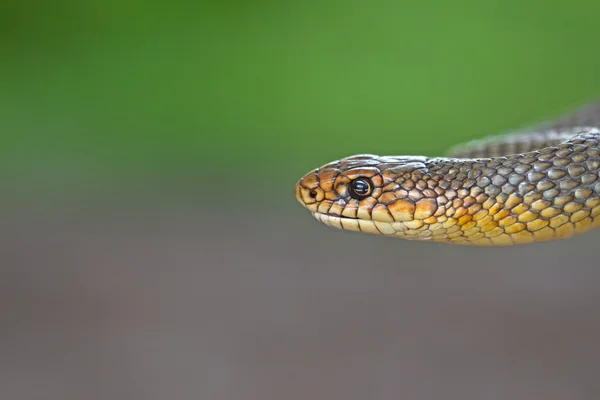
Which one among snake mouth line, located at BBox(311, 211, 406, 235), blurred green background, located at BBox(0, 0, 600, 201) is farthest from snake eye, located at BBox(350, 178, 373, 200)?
blurred green background, located at BBox(0, 0, 600, 201)

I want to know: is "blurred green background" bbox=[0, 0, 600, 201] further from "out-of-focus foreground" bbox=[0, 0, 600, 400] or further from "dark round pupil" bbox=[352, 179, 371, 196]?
"dark round pupil" bbox=[352, 179, 371, 196]

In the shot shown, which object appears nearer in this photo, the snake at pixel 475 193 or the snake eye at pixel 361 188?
the snake at pixel 475 193

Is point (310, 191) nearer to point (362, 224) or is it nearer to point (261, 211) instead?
point (362, 224)

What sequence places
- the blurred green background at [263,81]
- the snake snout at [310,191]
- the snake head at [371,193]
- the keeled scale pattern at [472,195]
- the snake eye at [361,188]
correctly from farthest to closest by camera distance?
the blurred green background at [263,81]
the snake snout at [310,191]
the snake eye at [361,188]
the snake head at [371,193]
the keeled scale pattern at [472,195]

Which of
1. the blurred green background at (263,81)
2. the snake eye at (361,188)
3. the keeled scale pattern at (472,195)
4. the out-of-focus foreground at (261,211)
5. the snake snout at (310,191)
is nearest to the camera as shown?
the keeled scale pattern at (472,195)

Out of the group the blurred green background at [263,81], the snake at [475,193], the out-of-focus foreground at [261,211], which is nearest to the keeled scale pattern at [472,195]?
the snake at [475,193]

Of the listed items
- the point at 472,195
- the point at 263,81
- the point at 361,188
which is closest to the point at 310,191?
the point at 361,188

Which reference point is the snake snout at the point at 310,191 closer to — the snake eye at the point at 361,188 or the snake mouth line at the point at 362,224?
the snake mouth line at the point at 362,224

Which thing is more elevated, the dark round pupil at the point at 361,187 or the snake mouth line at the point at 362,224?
the dark round pupil at the point at 361,187
